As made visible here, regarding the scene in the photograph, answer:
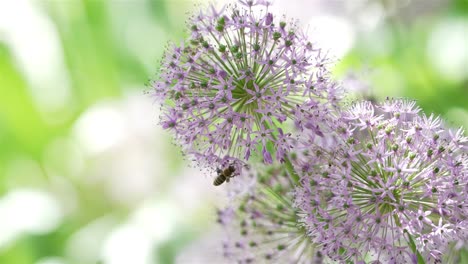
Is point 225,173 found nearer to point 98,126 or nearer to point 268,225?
point 268,225

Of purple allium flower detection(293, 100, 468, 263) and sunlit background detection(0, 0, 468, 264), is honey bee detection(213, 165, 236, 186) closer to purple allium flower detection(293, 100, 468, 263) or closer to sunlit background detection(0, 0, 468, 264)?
purple allium flower detection(293, 100, 468, 263)

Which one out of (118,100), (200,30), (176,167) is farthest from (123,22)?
(200,30)

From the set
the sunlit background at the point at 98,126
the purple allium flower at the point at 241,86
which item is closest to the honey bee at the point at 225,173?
the purple allium flower at the point at 241,86

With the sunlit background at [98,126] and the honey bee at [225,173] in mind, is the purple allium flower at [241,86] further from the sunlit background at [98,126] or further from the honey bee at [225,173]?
the sunlit background at [98,126]

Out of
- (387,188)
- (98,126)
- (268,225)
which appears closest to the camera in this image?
(387,188)

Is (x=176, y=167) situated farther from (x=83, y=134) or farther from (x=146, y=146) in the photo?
(x=83, y=134)

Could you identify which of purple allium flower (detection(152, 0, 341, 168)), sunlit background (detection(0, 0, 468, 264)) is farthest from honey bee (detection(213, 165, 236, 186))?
sunlit background (detection(0, 0, 468, 264))

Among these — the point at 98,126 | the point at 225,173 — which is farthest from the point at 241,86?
the point at 98,126
